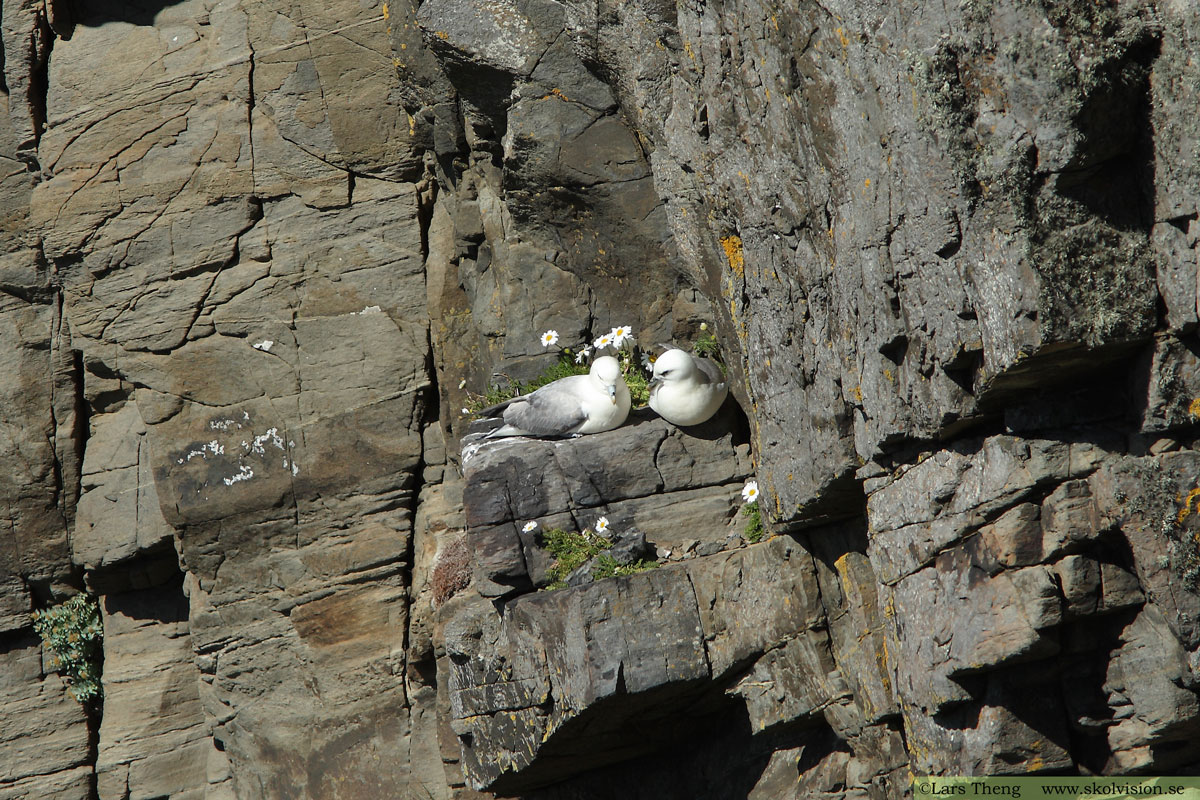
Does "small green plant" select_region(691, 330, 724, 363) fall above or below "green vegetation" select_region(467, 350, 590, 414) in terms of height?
above

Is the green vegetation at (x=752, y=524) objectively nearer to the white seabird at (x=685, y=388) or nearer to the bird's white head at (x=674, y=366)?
the white seabird at (x=685, y=388)

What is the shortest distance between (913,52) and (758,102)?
1311mm

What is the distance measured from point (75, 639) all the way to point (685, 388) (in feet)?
21.7

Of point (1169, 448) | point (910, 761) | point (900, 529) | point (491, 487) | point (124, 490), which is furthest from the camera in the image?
point (124, 490)

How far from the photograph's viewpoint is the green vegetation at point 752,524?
6.10 meters

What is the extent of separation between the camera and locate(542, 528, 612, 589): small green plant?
6164 mm

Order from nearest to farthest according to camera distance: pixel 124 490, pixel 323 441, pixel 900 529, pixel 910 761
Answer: pixel 900 529, pixel 910 761, pixel 323 441, pixel 124 490

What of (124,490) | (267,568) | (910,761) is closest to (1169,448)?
(910,761)

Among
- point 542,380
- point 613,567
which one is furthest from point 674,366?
point 542,380

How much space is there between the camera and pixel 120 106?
881 centimetres

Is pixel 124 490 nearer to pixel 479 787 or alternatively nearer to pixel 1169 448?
pixel 479 787

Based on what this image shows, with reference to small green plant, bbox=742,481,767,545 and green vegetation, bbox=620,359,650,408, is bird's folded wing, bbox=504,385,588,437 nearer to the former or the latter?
green vegetation, bbox=620,359,650,408

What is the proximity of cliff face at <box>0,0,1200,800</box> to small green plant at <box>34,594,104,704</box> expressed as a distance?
0.16 metres

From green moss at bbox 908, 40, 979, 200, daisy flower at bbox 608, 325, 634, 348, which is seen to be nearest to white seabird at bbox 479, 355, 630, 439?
daisy flower at bbox 608, 325, 634, 348
